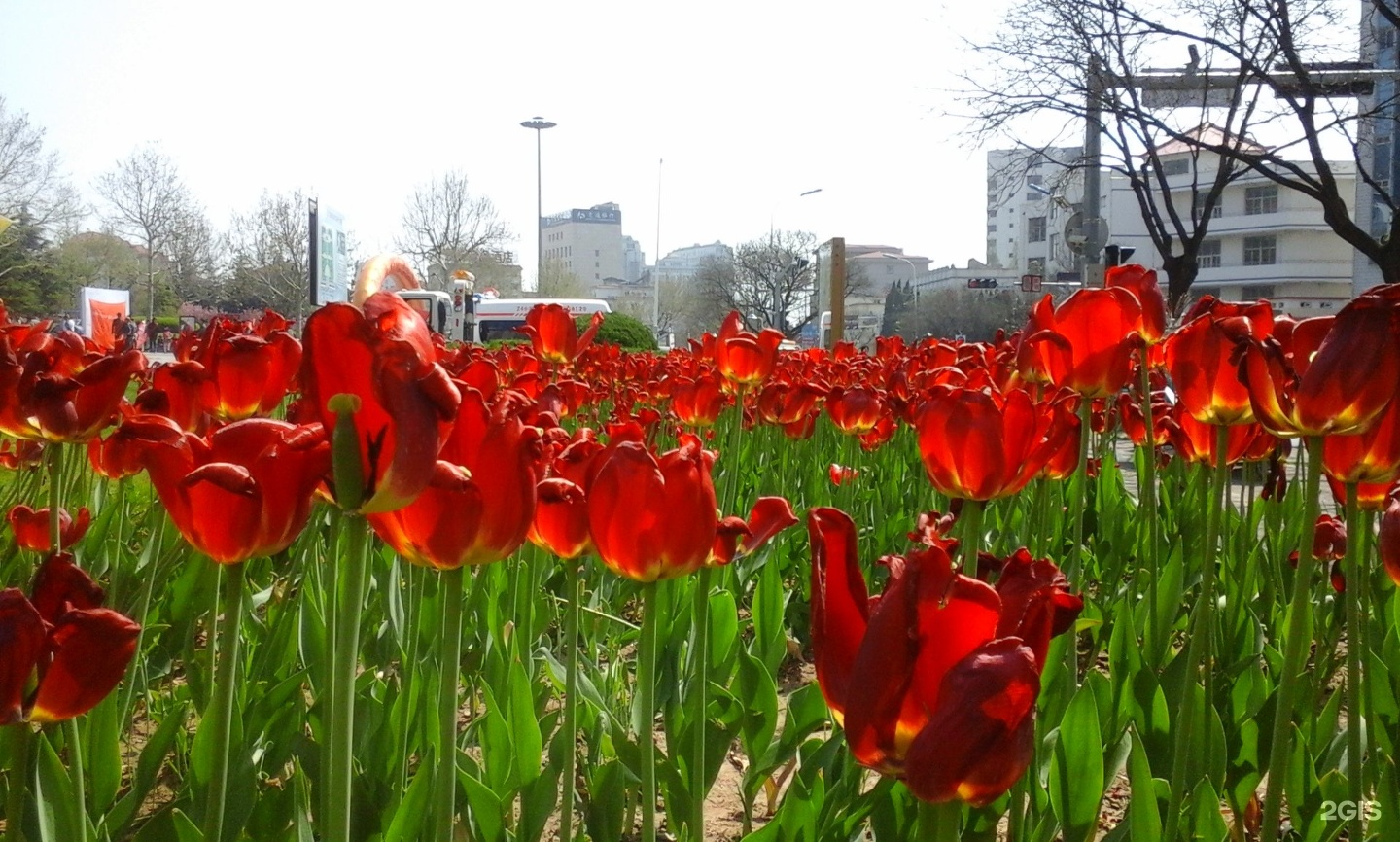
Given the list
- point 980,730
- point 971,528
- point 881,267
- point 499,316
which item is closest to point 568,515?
point 971,528

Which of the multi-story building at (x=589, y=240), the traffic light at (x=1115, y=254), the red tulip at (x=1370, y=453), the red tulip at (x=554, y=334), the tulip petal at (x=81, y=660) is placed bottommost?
the tulip petal at (x=81, y=660)

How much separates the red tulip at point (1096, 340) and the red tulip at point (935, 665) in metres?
1.33

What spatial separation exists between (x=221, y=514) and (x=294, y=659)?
1.51 m

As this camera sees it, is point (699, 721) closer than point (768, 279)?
Yes

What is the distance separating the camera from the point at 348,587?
2.87 feet

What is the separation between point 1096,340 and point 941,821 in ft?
4.81

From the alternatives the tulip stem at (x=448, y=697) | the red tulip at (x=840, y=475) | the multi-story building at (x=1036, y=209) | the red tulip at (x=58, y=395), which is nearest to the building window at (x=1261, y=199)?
the multi-story building at (x=1036, y=209)

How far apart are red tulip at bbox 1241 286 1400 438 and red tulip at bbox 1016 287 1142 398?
0.76 metres

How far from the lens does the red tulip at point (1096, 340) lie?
2.07m

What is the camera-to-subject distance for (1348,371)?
1.20 metres

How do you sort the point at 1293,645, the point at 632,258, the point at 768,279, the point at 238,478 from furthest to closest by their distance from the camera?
the point at 632,258 < the point at 768,279 < the point at 1293,645 < the point at 238,478

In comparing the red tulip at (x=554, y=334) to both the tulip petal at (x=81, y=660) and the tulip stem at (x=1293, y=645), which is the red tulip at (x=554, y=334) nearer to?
the tulip stem at (x=1293, y=645)

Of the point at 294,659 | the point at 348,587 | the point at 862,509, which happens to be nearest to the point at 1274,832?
the point at 348,587

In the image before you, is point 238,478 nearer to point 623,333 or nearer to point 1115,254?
point 1115,254
